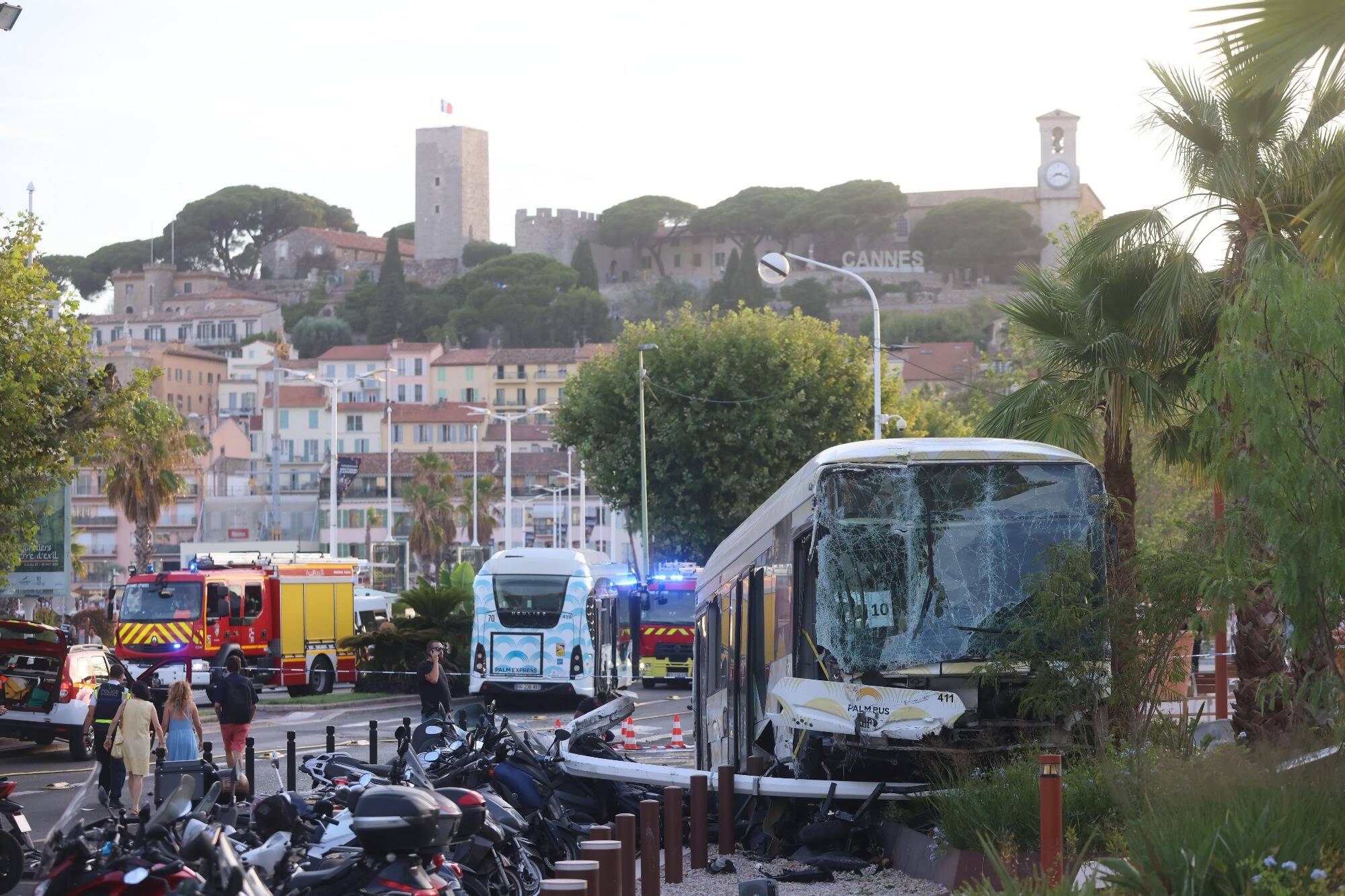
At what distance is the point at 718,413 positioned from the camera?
49.6 metres

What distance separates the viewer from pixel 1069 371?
59.1 feet

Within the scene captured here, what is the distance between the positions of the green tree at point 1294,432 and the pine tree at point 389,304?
6713 inches

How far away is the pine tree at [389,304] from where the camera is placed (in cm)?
17812

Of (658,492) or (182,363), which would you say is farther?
(182,363)

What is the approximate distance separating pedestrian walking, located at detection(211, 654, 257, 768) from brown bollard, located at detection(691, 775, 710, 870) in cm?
873

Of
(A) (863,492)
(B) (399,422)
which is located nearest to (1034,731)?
(A) (863,492)

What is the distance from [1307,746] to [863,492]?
4295 mm

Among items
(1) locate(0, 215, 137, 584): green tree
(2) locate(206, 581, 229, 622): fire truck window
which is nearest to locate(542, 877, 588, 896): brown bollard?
(1) locate(0, 215, 137, 584): green tree

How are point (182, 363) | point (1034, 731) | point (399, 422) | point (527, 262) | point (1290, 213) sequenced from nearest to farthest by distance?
point (1034, 731) < point (1290, 213) < point (399, 422) < point (182, 363) < point (527, 262)

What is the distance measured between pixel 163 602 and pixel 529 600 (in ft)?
25.5

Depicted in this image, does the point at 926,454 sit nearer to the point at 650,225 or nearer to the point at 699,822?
the point at 699,822

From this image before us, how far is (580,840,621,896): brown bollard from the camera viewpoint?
29.3 feet

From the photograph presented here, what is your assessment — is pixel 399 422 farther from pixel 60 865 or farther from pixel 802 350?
pixel 60 865

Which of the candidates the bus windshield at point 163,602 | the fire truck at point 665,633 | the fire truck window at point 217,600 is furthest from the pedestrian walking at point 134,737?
the fire truck at point 665,633
